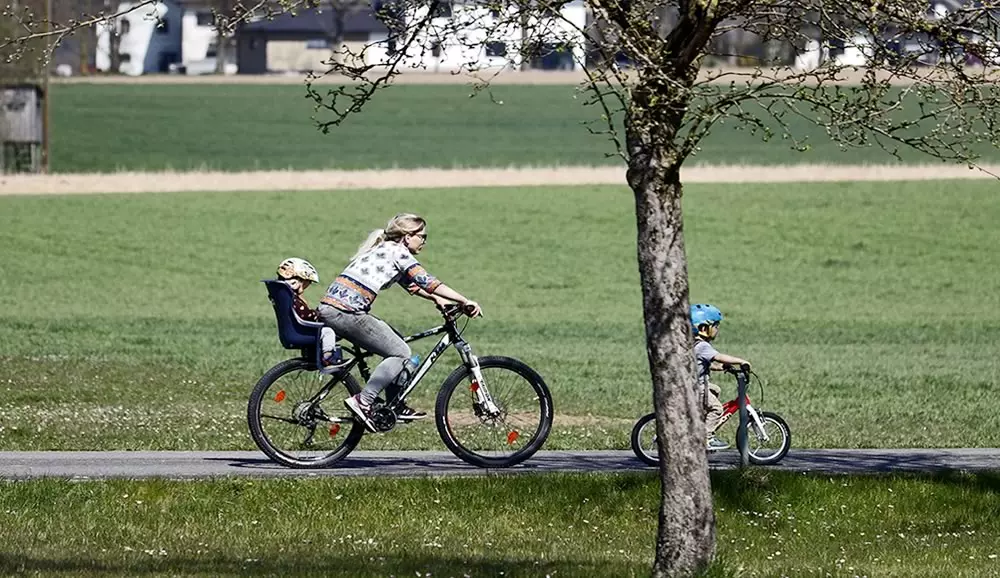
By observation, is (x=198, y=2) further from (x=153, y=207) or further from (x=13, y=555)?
(x=13, y=555)

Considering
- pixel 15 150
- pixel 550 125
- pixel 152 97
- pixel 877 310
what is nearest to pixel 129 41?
pixel 152 97

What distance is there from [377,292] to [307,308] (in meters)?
0.64

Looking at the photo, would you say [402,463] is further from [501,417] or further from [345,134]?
[345,134]

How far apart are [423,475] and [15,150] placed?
4752 cm

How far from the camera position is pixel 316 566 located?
9125 millimetres

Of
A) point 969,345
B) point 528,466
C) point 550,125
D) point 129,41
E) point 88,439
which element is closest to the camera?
point 528,466

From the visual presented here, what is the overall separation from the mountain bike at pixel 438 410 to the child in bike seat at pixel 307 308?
0.08 meters

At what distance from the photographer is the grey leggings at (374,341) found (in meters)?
11.9

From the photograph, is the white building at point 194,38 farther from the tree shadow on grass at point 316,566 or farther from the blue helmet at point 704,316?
the tree shadow on grass at point 316,566

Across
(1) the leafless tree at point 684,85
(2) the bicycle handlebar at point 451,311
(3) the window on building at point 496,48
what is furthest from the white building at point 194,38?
(1) the leafless tree at point 684,85

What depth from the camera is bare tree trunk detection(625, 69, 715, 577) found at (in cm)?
844

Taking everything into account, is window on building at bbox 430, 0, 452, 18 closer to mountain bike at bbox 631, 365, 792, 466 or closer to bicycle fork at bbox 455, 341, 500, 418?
bicycle fork at bbox 455, 341, 500, 418

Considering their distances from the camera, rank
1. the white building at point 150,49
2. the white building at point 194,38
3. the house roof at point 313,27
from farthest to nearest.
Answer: the white building at point 194,38, the white building at point 150,49, the house roof at point 313,27

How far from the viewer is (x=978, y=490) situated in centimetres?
1163
